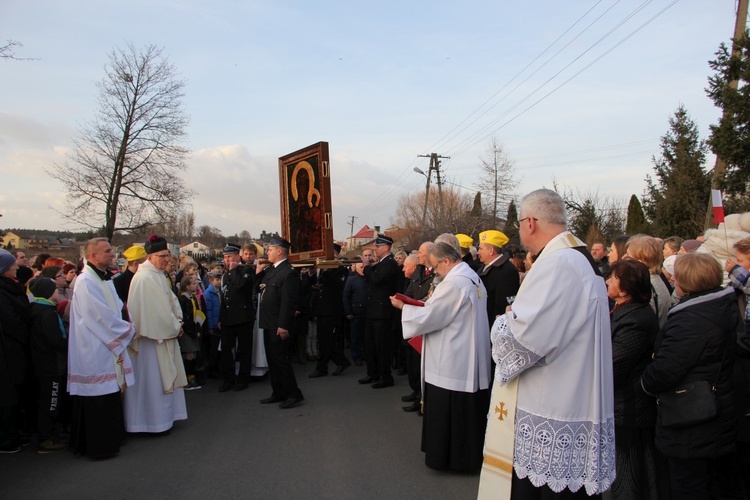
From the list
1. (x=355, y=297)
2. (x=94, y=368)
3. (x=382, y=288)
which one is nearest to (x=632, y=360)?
(x=94, y=368)

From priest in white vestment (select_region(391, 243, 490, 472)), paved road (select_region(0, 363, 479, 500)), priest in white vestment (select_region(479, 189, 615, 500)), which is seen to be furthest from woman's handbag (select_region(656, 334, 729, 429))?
paved road (select_region(0, 363, 479, 500))

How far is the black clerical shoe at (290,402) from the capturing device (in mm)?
6857

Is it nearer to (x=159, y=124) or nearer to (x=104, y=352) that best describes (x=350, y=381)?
(x=104, y=352)

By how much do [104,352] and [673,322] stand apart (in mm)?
4951

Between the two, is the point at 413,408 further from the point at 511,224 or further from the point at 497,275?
the point at 511,224

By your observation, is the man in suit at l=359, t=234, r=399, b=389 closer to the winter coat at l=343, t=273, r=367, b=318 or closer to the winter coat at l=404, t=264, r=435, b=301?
the winter coat at l=404, t=264, r=435, b=301

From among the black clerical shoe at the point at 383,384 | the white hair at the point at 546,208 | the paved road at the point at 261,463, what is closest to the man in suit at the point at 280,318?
the paved road at the point at 261,463

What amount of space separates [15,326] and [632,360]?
5.51 meters

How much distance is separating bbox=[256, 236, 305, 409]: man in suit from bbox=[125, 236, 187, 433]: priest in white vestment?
1236mm

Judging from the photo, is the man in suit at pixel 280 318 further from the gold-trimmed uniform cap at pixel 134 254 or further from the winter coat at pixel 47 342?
the winter coat at pixel 47 342

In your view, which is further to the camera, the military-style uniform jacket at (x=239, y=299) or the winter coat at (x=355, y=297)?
the winter coat at (x=355, y=297)

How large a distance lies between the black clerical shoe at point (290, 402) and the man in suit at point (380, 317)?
4.61 ft

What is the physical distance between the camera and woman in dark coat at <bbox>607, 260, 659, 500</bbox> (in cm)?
357

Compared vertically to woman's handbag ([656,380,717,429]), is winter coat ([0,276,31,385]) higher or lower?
higher
